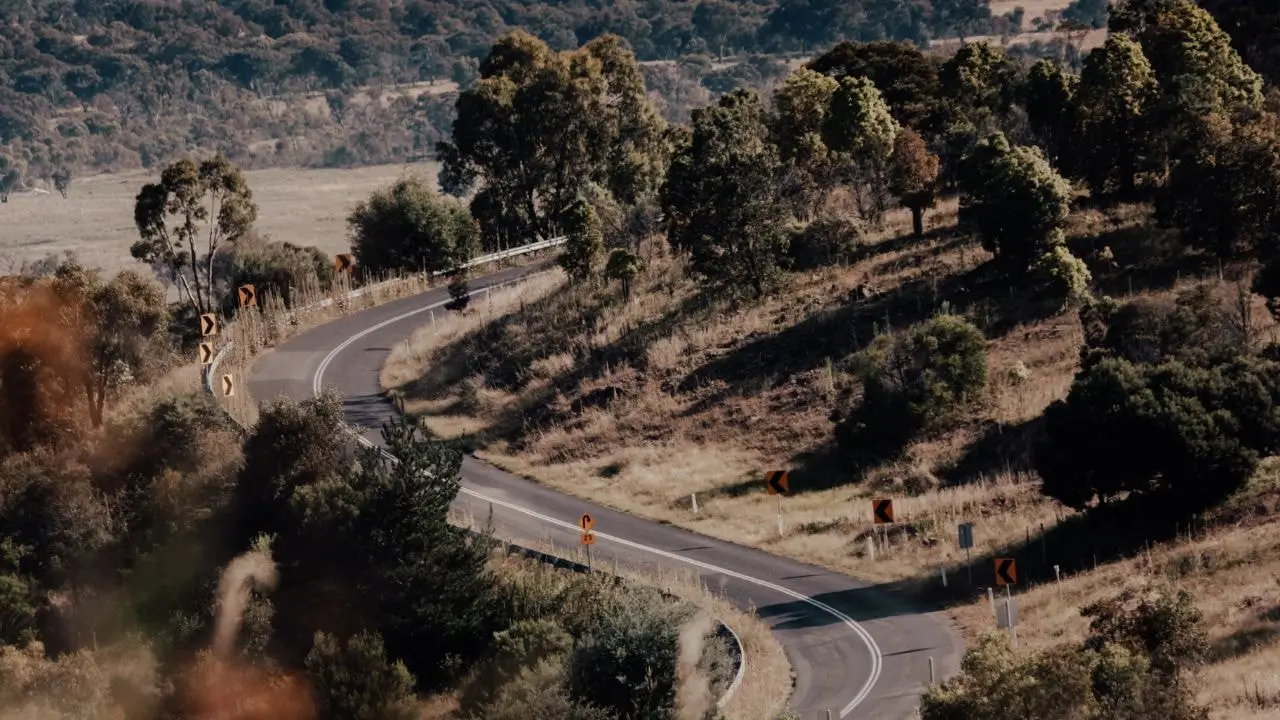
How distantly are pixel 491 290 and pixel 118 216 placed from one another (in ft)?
311

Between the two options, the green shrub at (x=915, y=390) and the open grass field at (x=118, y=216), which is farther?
the open grass field at (x=118, y=216)

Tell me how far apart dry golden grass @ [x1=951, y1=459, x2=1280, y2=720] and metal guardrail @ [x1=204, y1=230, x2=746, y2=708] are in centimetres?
528

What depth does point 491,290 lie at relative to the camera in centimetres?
7144

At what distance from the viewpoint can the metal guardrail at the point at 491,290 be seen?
35894mm

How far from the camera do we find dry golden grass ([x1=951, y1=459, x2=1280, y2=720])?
3198cm

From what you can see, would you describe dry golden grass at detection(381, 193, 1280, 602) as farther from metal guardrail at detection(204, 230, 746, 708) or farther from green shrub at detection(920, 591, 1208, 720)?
green shrub at detection(920, 591, 1208, 720)

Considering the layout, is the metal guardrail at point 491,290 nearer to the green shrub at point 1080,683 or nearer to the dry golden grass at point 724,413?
the dry golden grass at point 724,413

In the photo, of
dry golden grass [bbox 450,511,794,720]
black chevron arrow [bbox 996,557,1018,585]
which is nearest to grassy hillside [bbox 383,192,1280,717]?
black chevron arrow [bbox 996,557,1018,585]

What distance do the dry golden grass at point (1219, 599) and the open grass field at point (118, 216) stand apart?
80944 mm

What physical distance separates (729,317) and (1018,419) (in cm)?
1354

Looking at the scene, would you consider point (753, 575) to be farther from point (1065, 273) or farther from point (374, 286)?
point (374, 286)

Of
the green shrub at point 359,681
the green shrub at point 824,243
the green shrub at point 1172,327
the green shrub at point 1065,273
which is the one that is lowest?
the green shrub at point 359,681

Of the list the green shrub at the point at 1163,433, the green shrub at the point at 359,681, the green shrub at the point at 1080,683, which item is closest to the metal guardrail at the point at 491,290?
the green shrub at the point at 359,681

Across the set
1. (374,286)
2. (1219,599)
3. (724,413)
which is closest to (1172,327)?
(1219,599)
